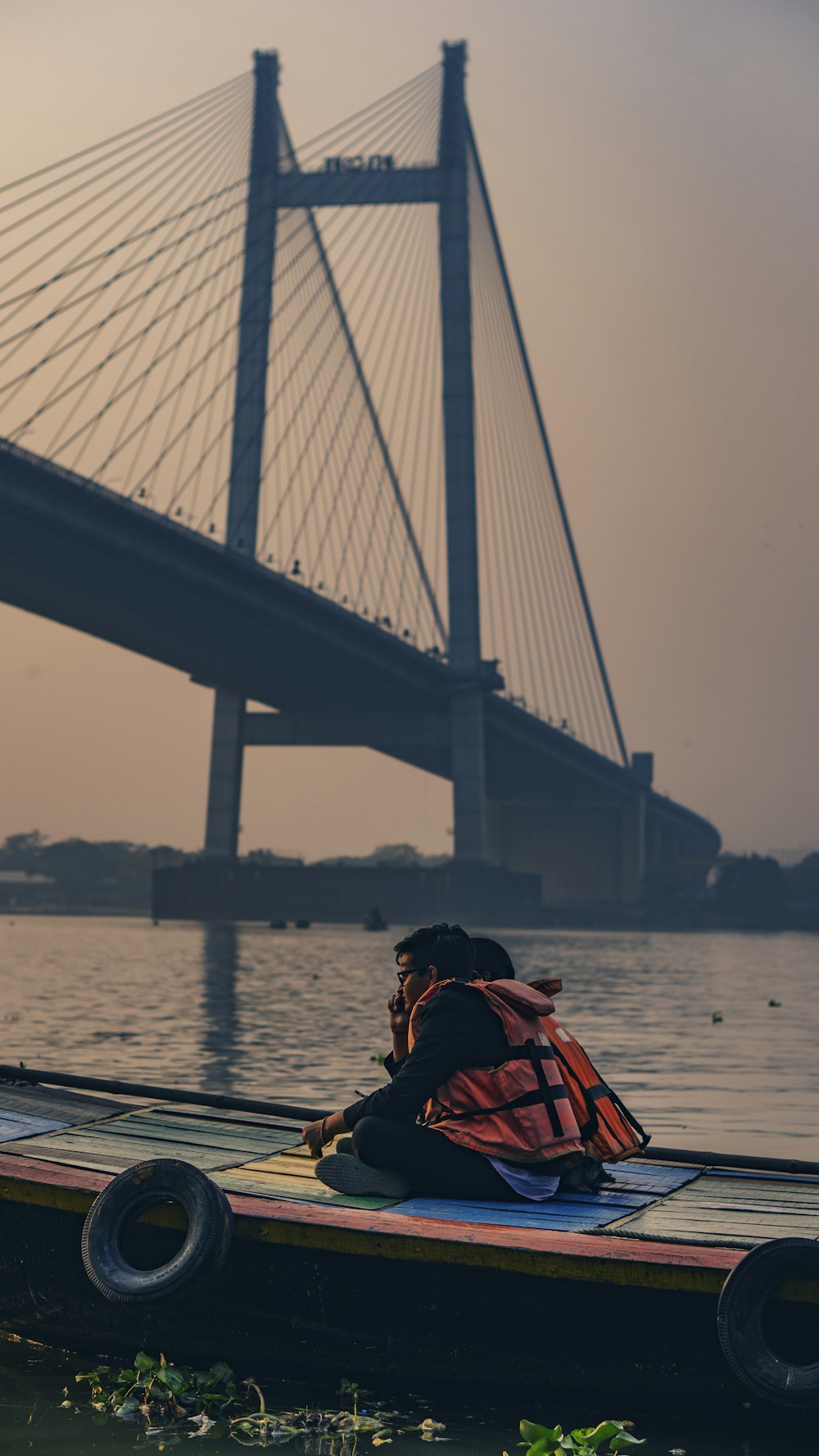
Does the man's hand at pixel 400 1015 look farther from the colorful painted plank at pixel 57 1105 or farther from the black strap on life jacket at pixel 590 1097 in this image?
the colorful painted plank at pixel 57 1105

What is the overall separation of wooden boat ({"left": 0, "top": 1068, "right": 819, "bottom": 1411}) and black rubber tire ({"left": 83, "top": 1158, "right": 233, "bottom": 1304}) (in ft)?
0.17

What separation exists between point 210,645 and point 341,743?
33.7 feet

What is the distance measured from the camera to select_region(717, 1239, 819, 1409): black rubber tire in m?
4.06

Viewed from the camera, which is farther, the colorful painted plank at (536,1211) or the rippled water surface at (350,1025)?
the rippled water surface at (350,1025)

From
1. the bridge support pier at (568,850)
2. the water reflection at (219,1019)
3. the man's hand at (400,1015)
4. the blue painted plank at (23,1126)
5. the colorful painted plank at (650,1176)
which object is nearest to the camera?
the man's hand at (400,1015)

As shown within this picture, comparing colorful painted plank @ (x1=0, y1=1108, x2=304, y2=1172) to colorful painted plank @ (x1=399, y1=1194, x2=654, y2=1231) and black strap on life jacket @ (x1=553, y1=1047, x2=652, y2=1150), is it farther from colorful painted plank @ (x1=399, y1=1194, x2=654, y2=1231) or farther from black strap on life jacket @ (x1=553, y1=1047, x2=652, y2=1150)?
black strap on life jacket @ (x1=553, y1=1047, x2=652, y2=1150)

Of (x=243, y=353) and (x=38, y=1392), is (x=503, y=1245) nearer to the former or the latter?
(x=38, y=1392)

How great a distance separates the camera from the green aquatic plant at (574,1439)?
395 centimetres

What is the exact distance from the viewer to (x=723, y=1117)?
1145 centimetres

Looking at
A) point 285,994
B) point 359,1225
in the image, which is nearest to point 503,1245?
point 359,1225

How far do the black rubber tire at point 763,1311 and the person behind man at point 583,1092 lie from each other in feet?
2.85

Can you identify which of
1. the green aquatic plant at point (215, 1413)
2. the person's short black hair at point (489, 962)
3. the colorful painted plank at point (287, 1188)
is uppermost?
the person's short black hair at point (489, 962)

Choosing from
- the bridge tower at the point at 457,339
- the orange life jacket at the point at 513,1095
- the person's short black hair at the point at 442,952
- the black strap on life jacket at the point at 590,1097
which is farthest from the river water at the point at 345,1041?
the bridge tower at the point at 457,339

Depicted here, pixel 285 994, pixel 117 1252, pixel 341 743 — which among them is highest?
pixel 341 743
